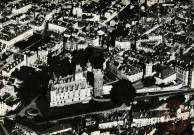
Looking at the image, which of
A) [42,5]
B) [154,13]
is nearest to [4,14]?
[42,5]

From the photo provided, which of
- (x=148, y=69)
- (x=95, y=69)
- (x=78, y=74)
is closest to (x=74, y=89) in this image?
(x=78, y=74)

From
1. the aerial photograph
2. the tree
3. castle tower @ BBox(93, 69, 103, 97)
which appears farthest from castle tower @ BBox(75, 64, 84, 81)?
the tree

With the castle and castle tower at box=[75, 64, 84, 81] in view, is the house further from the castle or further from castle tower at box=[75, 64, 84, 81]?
castle tower at box=[75, 64, 84, 81]

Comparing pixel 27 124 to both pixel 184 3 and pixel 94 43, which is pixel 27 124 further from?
pixel 184 3

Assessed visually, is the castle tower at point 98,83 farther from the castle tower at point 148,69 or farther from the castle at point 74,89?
the castle tower at point 148,69

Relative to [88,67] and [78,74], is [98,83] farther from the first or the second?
[88,67]
